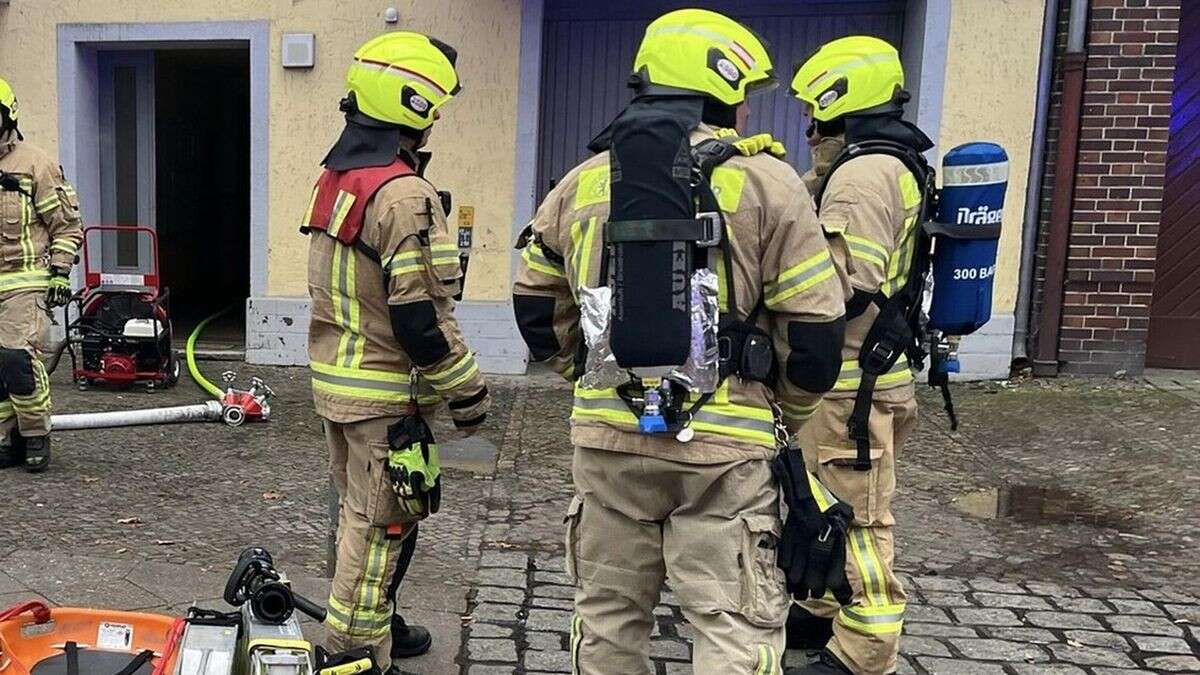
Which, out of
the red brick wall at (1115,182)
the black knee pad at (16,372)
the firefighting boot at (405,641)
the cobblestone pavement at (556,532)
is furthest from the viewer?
the red brick wall at (1115,182)

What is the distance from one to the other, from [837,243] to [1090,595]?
2.27 meters

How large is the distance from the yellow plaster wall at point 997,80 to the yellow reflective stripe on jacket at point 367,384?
5902 mm

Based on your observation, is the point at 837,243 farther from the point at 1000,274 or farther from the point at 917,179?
the point at 1000,274

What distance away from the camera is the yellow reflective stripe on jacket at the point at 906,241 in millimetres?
3311

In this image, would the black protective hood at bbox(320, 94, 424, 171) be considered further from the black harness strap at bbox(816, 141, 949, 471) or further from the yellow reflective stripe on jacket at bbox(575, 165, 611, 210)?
the black harness strap at bbox(816, 141, 949, 471)

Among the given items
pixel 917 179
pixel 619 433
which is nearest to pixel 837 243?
pixel 917 179

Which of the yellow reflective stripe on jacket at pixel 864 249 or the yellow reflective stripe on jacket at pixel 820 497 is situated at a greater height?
the yellow reflective stripe on jacket at pixel 864 249

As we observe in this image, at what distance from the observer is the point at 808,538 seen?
243 cm

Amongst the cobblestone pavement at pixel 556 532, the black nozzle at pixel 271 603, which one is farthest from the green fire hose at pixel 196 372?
the black nozzle at pixel 271 603

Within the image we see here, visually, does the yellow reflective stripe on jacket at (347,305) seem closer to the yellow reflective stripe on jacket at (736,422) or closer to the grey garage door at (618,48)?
the yellow reflective stripe on jacket at (736,422)

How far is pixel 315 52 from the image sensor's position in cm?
835

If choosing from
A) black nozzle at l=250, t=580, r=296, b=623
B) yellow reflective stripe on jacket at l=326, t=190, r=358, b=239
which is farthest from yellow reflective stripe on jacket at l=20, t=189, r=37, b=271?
black nozzle at l=250, t=580, r=296, b=623

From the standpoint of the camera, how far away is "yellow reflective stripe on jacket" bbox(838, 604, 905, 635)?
10.6ft

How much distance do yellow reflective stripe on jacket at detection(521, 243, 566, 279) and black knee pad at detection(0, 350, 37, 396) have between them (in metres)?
3.78
